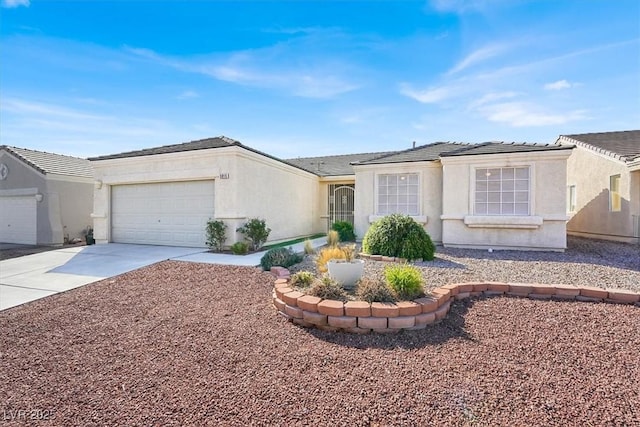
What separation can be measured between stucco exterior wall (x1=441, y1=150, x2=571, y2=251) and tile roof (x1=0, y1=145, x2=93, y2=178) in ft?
60.3

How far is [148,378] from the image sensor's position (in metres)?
3.09

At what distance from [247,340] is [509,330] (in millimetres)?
3537

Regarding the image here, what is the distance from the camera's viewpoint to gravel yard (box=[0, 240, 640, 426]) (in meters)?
2.54

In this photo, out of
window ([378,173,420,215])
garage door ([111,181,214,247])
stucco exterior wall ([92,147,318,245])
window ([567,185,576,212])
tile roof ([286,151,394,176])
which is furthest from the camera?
tile roof ([286,151,394,176])

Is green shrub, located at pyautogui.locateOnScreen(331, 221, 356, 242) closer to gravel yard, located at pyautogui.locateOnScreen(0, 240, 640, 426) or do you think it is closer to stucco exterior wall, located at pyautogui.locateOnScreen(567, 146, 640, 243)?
gravel yard, located at pyautogui.locateOnScreen(0, 240, 640, 426)

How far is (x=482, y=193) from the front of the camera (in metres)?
10.9

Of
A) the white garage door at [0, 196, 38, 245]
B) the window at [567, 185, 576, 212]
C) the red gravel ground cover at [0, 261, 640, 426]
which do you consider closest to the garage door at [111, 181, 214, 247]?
the white garage door at [0, 196, 38, 245]

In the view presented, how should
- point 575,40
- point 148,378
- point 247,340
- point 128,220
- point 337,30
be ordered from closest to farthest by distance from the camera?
point 148,378 < point 247,340 < point 575,40 < point 337,30 < point 128,220

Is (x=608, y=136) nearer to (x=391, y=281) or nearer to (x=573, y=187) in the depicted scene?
(x=573, y=187)

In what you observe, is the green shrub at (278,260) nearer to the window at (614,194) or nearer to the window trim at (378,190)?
the window trim at (378,190)

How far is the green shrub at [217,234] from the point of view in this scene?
35.2 ft

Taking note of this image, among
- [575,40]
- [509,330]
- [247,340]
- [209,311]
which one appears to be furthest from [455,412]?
[575,40]

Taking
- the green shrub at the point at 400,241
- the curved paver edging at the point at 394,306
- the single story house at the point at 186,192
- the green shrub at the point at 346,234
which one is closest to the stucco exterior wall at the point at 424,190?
the green shrub at the point at 346,234

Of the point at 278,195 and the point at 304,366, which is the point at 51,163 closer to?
the point at 278,195
